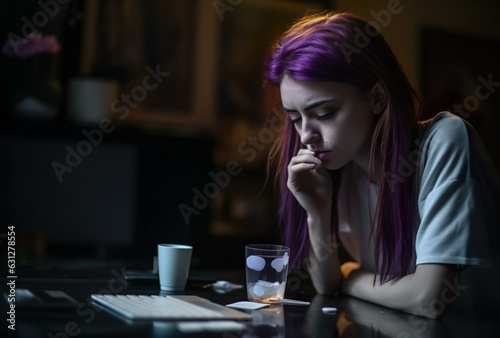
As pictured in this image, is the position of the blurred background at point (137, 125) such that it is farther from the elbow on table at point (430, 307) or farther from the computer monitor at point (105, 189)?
the elbow on table at point (430, 307)

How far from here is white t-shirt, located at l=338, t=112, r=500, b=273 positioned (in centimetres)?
117

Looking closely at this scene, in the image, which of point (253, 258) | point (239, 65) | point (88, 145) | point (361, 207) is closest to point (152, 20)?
point (239, 65)

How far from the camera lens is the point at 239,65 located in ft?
11.3

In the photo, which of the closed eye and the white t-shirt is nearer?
the white t-shirt

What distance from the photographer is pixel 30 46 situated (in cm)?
282

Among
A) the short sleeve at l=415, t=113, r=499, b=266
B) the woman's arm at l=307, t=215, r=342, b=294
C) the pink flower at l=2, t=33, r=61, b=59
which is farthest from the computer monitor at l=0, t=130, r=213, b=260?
the short sleeve at l=415, t=113, r=499, b=266

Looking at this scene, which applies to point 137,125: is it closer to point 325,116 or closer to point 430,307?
point 325,116

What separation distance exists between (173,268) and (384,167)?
487 millimetres

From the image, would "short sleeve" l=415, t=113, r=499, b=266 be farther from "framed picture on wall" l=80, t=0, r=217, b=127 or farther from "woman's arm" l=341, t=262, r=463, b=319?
"framed picture on wall" l=80, t=0, r=217, b=127

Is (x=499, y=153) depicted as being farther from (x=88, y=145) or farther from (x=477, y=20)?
(x=88, y=145)

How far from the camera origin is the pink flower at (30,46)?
111 inches

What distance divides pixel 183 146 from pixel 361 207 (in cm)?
163

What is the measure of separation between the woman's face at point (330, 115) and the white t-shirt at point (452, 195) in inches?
4.4

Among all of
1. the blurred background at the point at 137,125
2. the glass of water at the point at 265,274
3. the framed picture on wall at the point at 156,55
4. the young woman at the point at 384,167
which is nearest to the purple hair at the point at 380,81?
the young woman at the point at 384,167
